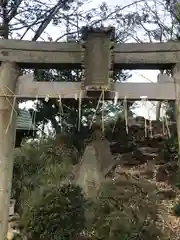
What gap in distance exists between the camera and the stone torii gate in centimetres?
441

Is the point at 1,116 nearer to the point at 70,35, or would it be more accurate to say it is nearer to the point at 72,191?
the point at 72,191

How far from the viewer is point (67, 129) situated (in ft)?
40.1

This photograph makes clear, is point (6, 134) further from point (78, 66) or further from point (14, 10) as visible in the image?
point (14, 10)

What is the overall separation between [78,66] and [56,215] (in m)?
2.57

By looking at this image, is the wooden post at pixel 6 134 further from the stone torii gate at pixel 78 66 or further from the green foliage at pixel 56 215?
the green foliage at pixel 56 215

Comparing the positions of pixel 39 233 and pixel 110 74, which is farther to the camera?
pixel 39 233

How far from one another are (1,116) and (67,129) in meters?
7.74

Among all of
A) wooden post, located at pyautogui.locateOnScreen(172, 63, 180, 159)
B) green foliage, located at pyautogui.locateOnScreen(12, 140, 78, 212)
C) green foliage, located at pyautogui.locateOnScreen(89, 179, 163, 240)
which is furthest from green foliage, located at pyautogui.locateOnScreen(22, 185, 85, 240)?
wooden post, located at pyautogui.locateOnScreen(172, 63, 180, 159)

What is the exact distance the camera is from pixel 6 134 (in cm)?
445

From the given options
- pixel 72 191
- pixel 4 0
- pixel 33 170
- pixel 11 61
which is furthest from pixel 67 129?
pixel 11 61

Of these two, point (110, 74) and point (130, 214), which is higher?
point (110, 74)

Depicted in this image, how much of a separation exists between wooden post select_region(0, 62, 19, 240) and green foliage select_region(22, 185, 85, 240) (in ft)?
4.81

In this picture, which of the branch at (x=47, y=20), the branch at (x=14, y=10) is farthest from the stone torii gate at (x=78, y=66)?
the branch at (x=47, y=20)

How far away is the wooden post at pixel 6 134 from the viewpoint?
4.39m
